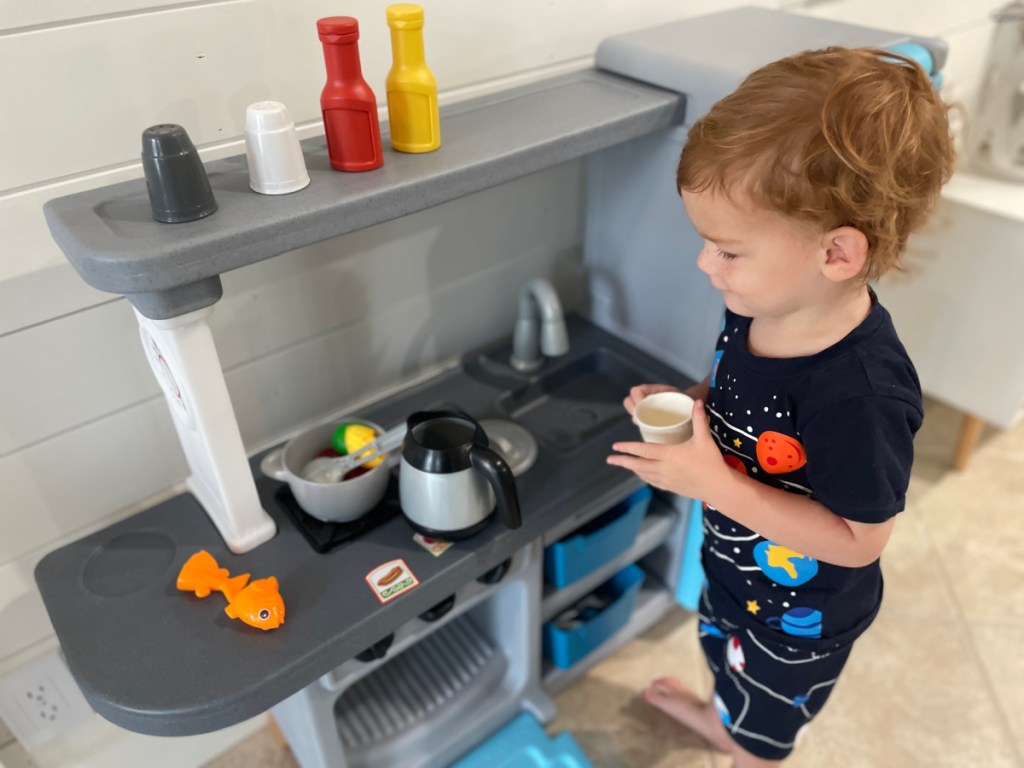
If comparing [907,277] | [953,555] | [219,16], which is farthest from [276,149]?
[953,555]

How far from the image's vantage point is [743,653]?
1.02m

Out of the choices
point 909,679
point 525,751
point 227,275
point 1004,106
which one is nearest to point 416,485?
point 227,275

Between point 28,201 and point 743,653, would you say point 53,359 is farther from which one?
point 743,653

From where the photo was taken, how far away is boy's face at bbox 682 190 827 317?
69 centimetres

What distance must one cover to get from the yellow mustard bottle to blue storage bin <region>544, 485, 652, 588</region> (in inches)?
23.5

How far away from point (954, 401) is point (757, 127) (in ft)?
4.21

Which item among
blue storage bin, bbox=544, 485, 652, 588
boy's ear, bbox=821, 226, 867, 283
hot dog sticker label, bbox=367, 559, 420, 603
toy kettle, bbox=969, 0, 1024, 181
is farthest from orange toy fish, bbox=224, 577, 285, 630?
toy kettle, bbox=969, 0, 1024, 181

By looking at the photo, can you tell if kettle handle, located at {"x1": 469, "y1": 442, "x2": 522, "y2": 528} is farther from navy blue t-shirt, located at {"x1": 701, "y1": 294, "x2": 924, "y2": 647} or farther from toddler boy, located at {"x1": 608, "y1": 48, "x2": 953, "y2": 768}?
navy blue t-shirt, located at {"x1": 701, "y1": 294, "x2": 924, "y2": 647}

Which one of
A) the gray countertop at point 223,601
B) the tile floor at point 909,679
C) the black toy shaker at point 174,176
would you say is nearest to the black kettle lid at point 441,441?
the gray countertop at point 223,601

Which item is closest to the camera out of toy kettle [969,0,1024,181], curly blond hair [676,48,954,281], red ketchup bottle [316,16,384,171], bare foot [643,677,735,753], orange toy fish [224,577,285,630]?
curly blond hair [676,48,954,281]

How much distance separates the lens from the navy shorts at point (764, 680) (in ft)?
3.16

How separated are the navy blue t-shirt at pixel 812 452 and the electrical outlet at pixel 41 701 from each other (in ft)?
2.84

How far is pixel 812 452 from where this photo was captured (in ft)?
2.49

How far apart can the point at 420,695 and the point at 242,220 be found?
2.76 feet
